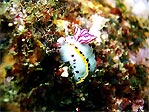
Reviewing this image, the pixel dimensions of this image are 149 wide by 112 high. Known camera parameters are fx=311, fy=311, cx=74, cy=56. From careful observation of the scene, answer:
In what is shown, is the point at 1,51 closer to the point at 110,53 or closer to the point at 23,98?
the point at 23,98

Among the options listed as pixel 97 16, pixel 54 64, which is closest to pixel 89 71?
pixel 54 64

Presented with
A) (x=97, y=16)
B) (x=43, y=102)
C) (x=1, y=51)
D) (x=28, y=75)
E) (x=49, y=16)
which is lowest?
(x=43, y=102)

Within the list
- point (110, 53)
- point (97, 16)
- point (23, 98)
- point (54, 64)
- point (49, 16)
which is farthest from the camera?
point (97, 16)

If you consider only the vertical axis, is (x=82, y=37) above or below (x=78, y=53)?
above

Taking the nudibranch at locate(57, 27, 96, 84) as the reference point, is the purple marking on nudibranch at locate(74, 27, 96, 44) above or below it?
above

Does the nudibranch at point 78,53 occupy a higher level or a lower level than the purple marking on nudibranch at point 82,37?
lower

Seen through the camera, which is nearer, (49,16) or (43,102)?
(43,102)

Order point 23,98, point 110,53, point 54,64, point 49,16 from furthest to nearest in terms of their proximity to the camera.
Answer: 1. point 110,53
2. point 49,16
3. point 54,64
4. point 23,98

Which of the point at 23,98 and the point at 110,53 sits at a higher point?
the point at 110,53
